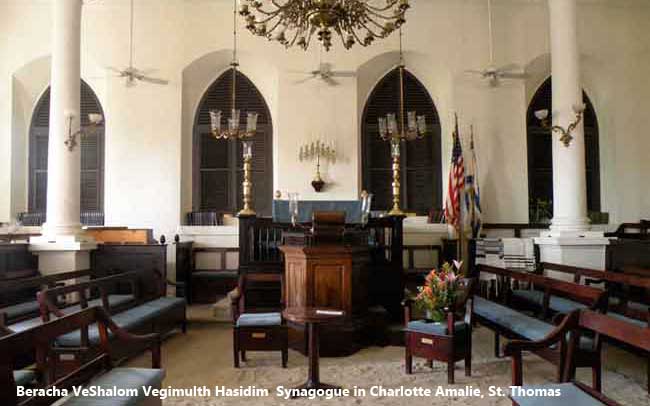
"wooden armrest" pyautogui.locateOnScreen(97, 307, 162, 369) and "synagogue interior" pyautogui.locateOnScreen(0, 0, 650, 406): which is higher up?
"synagogue interior" pyautogui.locateOnScreen(0, 0, 650, 406)

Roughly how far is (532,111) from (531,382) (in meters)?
6.58

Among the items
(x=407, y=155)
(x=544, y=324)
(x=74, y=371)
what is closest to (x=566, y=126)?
(x=407, y=155)

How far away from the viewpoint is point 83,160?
9.27 m

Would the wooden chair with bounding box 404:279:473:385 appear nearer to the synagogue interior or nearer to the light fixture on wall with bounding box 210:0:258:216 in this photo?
the synagogue interior

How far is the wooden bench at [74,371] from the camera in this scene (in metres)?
2.23

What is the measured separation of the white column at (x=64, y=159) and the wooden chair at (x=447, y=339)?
4840mm

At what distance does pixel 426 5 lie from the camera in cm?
891

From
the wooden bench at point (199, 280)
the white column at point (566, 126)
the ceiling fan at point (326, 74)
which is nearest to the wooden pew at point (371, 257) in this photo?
the wooden bench at point (199, 280)

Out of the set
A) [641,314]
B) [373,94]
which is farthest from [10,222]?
[641,314]

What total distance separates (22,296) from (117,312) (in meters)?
1.43

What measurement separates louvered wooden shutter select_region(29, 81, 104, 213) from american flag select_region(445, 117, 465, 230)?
644 centimetres

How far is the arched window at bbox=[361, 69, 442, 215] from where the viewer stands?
30.3ft

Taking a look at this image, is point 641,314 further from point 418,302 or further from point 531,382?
point 418,302

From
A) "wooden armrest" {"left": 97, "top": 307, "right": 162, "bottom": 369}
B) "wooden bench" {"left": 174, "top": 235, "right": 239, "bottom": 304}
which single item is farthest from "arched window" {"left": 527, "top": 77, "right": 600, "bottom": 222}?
"wooden armrest" {"left": 97, "top": 307, "right": 162, "bottom": 369}
